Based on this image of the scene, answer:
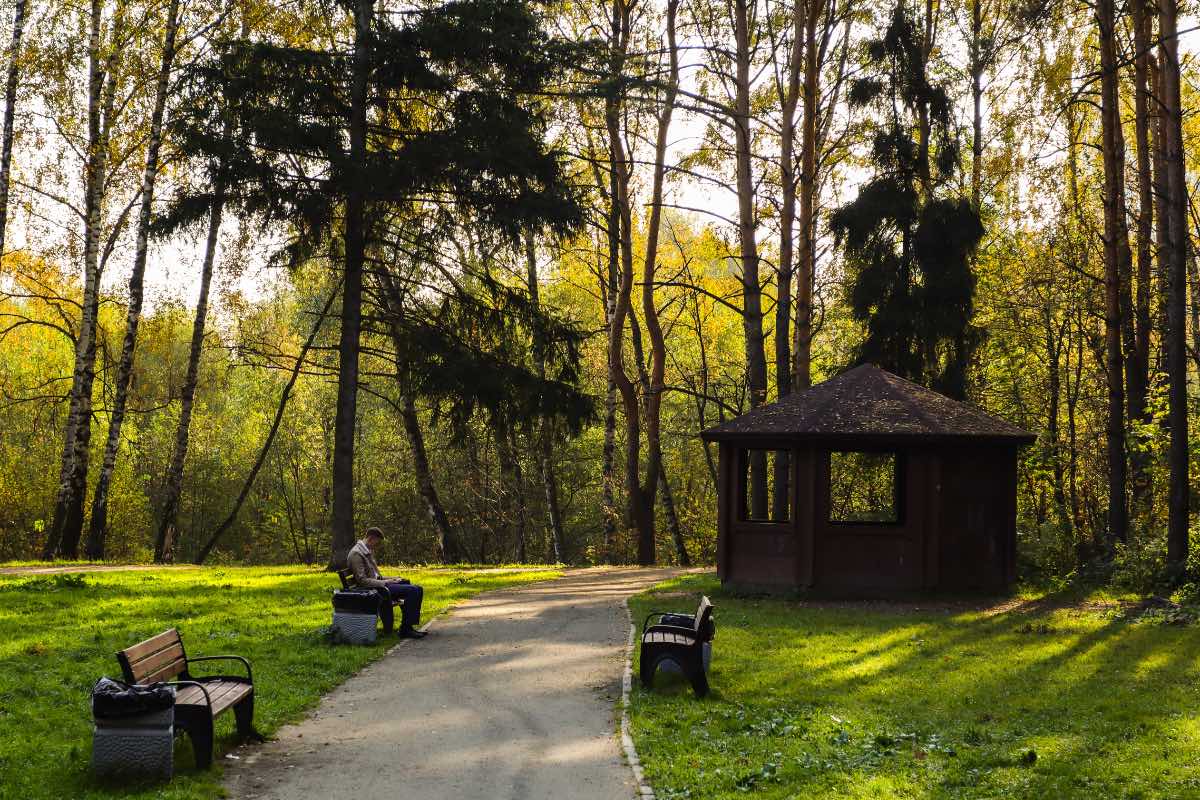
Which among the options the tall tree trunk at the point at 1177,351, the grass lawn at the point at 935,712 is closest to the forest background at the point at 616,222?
the tall tree trunk at the point at 1177,351

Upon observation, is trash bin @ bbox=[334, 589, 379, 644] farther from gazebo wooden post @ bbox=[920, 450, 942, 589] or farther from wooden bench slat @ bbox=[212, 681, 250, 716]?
gazebo wooden post @ bbox=[920, 450, 942, 589]

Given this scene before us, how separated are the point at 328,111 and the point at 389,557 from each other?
25474 mm

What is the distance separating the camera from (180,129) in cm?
1761

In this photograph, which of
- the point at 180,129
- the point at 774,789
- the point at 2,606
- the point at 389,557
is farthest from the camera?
the point at 389,557

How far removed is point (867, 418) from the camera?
56.8ft

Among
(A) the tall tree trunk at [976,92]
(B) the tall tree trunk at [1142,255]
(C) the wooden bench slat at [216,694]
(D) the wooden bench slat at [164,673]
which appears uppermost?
(A) the tall tree trunk at [976,92]

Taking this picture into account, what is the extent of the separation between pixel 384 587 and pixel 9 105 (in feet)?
46.4

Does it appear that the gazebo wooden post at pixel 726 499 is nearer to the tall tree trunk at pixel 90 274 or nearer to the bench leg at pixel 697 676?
the bench leg at pixel 697 676

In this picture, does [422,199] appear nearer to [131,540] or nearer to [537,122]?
[537,122]

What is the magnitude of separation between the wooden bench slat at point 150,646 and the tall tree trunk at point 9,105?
15220mm

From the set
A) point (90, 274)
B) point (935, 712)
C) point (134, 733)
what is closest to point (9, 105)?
point (90, 274)

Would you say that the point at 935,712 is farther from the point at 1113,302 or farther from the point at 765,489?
the point at 765,489

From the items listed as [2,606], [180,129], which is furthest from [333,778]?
[180,129]

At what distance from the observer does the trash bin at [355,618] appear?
1229 centimetres
